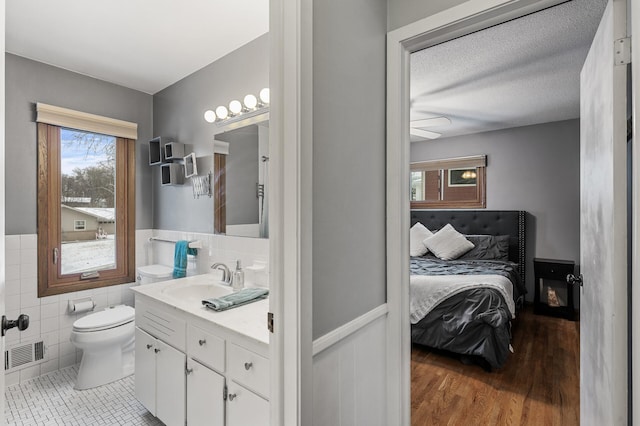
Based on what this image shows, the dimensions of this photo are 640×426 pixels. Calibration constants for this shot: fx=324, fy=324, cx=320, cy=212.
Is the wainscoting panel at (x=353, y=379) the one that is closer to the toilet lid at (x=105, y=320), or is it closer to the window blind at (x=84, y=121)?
the toilet lid at (x=105, y=320)

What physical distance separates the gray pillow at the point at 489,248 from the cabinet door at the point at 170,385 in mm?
3768

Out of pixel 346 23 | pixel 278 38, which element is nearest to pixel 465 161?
pixel 346 23

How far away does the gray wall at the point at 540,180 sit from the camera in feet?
13.1

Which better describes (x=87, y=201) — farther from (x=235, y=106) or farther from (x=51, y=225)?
(x=235, y=106)

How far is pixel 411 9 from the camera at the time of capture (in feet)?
4.51

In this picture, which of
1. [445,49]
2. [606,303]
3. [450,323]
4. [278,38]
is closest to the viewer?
[278,38]

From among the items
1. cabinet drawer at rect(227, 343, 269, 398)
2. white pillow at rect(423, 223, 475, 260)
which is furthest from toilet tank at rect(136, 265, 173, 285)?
white pillow at rect(423, 223, 475, 260)

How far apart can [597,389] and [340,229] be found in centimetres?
123

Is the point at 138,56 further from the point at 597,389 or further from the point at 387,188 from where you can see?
the point at 597,389

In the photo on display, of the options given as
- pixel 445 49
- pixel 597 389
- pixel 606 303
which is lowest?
pixel 597 389

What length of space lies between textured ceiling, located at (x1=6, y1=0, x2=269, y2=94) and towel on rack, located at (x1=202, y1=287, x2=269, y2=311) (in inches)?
66.7

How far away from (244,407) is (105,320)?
1.71 metres

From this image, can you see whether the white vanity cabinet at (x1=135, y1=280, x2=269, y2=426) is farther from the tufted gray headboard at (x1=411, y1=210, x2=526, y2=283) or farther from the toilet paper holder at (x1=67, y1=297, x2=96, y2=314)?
the tufted gray headboard at (x1=411, y1=210, x2=526, y2=283)

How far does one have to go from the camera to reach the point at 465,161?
4781 millimetres
